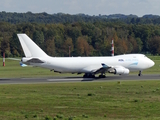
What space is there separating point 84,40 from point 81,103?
3903 inches

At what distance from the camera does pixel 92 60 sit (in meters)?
56.4

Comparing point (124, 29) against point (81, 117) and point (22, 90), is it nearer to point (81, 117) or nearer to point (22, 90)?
point (22, 90)

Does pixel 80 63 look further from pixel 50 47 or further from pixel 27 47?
pixel 50 47

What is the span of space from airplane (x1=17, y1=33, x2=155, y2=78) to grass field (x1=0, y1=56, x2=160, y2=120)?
987 cm

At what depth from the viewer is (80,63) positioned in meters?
55.7

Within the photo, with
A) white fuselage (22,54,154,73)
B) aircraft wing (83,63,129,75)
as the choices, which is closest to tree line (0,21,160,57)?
white fuselage (22,54,154,73)

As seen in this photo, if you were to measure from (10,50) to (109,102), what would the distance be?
96.6 m

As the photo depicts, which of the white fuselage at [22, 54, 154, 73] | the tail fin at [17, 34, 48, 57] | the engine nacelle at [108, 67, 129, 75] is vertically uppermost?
the tail fin at [17, 34, 48, 57]

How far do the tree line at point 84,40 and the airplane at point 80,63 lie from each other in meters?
63.7

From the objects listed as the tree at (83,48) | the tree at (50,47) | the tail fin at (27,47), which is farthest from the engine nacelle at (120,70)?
the tree at (83,48)

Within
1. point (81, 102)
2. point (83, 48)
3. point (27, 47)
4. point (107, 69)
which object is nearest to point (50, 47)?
point (83, 48)

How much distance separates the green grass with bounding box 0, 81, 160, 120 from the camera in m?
26.6

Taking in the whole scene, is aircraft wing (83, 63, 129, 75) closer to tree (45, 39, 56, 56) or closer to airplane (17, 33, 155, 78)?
airplane (17, 33, 155, 78)

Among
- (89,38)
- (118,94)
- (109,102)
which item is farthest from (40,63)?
(89,38)
